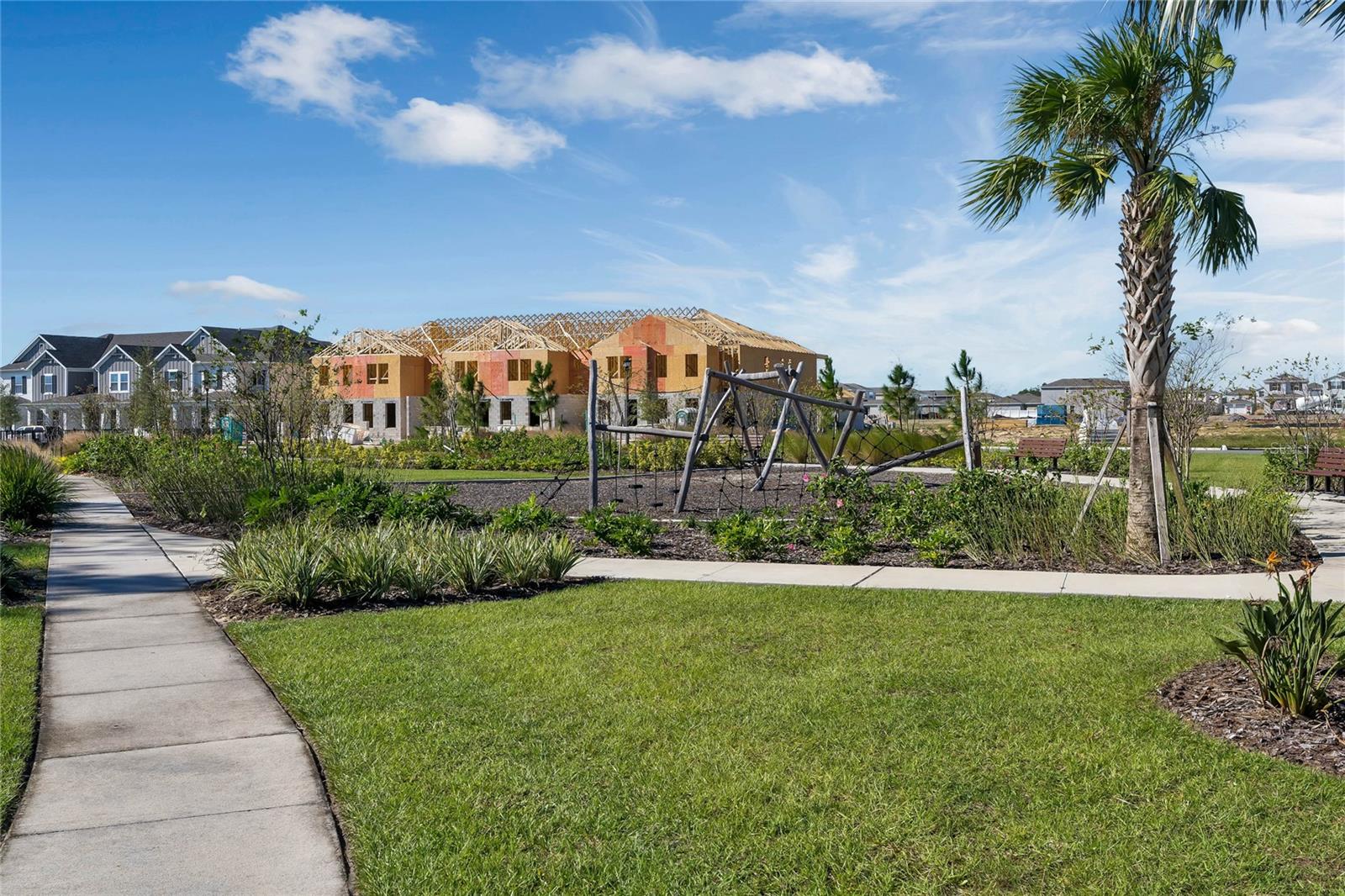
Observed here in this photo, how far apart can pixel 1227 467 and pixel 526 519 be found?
71.2 ft

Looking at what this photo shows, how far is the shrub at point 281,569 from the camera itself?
27.8 feet

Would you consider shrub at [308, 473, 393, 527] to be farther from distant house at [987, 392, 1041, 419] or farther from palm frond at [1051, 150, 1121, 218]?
distant house at [987, 392, 1041, 419]

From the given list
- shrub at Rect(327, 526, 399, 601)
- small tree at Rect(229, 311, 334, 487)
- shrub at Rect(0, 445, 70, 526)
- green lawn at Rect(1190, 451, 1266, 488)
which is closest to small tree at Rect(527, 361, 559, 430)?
green lawn at Rect(1190, 451, 1266, 488)

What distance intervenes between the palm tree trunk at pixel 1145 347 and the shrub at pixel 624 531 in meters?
4.98

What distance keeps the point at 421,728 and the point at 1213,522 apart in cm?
906

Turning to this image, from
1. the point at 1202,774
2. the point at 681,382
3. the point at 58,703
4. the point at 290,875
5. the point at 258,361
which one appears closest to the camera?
the point at 290,875

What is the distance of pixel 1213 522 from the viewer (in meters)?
11.1

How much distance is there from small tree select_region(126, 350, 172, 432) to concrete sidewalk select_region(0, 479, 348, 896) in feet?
67.4

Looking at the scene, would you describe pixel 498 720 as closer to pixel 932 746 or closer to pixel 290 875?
pixel 290 875

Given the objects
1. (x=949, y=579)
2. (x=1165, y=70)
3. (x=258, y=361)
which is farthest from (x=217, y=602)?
(x=1165, y=70)

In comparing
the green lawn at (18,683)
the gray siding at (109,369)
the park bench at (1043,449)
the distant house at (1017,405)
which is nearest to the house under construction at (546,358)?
the gray siding at (109,369)

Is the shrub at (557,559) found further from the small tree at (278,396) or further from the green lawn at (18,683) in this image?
the small tree at (278,396)

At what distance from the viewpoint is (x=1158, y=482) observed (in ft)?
34.0

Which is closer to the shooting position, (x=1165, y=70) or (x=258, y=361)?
(x=1165, y=70)
